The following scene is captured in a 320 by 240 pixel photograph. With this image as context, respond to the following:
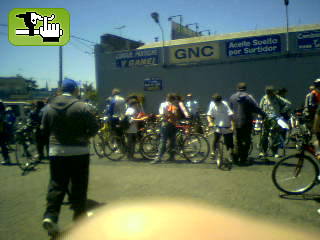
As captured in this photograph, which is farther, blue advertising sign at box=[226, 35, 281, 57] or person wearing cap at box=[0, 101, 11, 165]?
blue advertising sign at box=[226, 35, 281, 57]

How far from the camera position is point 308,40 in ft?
52.7

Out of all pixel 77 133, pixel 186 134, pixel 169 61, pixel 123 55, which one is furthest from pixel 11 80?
pixel 77 133

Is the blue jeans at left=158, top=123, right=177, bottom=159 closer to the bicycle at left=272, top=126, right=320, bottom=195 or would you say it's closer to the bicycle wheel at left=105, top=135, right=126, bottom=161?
the bicycle wheel at left=105, top=135, right=126, bottom=161

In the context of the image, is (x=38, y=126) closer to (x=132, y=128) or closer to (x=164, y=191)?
(x=132, y=128)

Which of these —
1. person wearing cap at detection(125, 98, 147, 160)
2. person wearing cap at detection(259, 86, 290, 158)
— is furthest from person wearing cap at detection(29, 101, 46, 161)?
person wearing cap at detection(259, 86, 290, 158)

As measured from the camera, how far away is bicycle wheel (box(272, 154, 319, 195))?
15.9ft

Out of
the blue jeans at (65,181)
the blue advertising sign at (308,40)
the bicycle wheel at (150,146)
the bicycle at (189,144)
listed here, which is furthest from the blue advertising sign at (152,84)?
the blue jeans at (65,181)

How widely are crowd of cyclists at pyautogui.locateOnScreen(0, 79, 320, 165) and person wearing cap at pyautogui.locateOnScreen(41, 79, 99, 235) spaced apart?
4.10m

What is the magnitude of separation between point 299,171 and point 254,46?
13876 mm

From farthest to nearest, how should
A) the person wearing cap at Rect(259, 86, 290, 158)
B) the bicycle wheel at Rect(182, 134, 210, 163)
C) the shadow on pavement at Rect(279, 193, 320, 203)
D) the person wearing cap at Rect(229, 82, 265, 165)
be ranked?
the bicycle wheel at Rect(182, 134, 210, 163) → the person wearing cap at Rect(259, 86, 290, 158) → the person wearing cap at Rect(229, 82, 265, 165) → the shadow on pavement at Rect(279, 193, 320, 203)

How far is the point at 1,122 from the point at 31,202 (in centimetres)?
415

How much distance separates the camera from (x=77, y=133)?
3.78m

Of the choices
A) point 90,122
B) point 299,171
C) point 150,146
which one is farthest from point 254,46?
point 90,122

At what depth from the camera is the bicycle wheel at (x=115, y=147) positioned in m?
8.67
